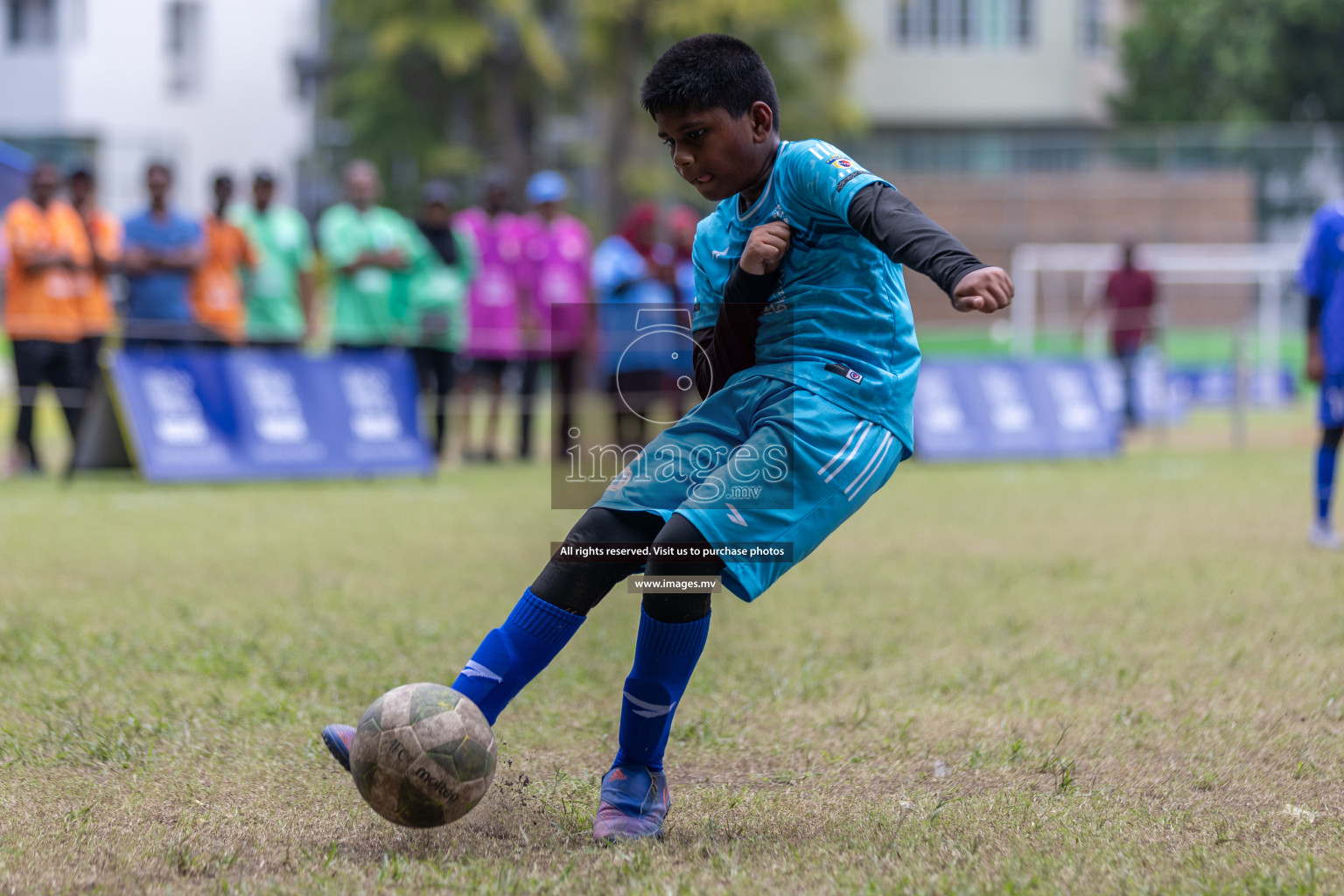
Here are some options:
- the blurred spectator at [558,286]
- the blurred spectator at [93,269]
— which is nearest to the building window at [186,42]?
the blurred spectator at [558,286]

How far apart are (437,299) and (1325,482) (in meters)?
7.61

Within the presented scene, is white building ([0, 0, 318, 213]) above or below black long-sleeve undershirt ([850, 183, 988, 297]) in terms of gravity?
above

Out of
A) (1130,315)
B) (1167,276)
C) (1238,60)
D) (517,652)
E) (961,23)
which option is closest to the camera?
(517,652)

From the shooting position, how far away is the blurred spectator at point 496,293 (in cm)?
1419

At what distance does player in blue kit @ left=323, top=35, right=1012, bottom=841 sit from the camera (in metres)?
3.61

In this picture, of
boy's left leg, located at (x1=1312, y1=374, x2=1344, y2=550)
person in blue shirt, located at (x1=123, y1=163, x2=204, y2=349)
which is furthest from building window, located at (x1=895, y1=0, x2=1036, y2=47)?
boy's left leg, located at (x1=1312, y1=374, x2=1344, y2=550)

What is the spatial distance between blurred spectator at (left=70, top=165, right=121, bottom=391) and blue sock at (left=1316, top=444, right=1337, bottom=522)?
356 inches

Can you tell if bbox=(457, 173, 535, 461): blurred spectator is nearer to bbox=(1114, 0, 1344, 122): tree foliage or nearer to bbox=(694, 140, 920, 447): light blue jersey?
bbox=(694, 140, 920, 447): light blue jersey

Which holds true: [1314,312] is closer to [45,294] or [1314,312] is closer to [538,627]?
[538,627]

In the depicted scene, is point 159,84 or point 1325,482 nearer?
point 1325,482

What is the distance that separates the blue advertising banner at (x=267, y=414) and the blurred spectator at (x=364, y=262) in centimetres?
81

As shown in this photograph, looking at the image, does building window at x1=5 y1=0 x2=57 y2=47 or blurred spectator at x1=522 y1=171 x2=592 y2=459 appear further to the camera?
building window at x1=5 y1=0 x2=57 y2=47

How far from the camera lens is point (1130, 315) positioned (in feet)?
58.3

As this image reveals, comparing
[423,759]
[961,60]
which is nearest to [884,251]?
[423,759]
